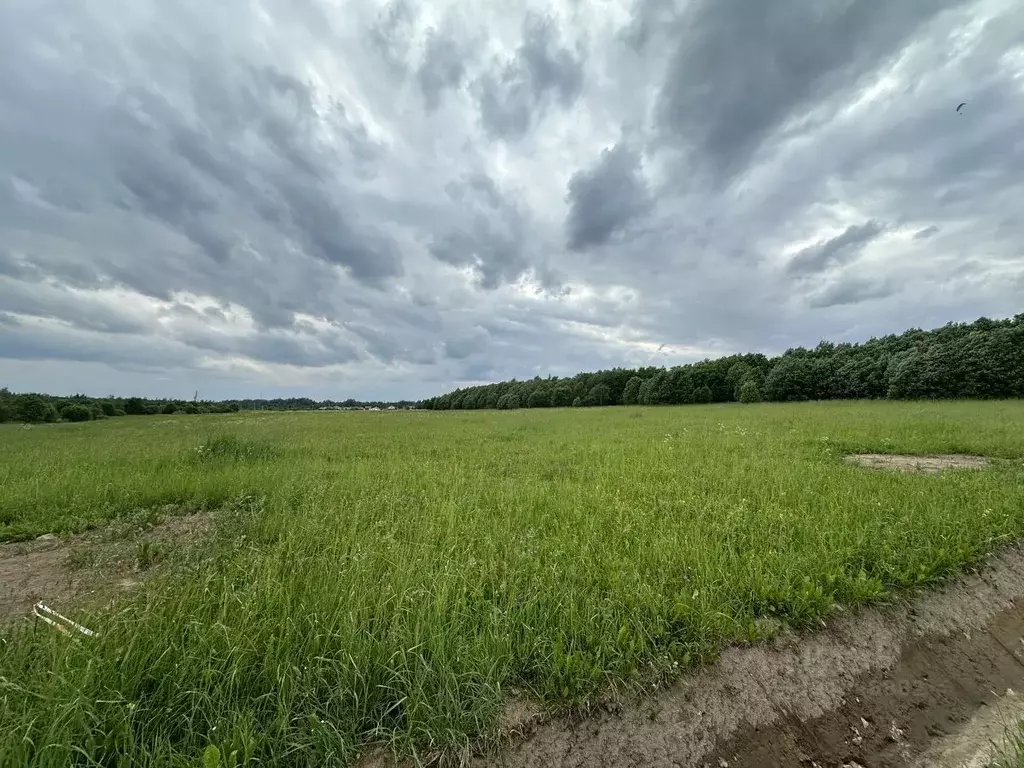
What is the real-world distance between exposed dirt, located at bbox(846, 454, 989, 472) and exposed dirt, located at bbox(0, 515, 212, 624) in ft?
44.7

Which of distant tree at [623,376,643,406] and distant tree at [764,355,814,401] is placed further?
distant tree at [623,376,643,406]

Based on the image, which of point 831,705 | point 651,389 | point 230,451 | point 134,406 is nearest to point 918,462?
point 831,705

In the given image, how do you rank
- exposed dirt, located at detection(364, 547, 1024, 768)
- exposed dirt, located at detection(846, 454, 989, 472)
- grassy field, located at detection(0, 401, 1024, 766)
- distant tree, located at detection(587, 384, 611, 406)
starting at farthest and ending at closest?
1. distant tree, located at detection(587, 384, 611, 406)
2. exposed dirt, located at detection(846, 454, 989, 472)
3. exposed dirt, located at detection(364, 547, 1024, 768)
4. grassy field, located at detection(0, 401, 1024, 766)

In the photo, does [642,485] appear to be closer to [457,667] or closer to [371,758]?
[457,667]

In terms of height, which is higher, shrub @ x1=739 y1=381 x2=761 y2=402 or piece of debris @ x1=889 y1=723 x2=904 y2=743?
shrub @ x1=739 y1=381 x2=761 y2=402

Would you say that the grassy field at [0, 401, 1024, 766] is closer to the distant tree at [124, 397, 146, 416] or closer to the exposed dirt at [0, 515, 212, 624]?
the exposed dirt at [0, 515, 212, 624]

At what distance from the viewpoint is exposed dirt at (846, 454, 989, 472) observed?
1027 cm

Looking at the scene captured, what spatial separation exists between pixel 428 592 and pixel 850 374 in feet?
202

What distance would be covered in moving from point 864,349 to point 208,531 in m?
71.2

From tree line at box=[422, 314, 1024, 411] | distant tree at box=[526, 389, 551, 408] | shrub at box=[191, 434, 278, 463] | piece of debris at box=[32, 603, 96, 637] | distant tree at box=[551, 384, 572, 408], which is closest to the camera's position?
piece of debris at box=[32, 603, 96, 637]

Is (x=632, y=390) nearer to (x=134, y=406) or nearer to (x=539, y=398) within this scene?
A: (x=539, y=398)

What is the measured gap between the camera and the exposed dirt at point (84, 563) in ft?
14.5

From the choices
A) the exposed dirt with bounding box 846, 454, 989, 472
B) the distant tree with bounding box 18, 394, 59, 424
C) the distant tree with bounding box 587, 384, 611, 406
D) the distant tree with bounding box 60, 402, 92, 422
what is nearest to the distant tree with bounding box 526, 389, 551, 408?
the distant tree with bounding box 587, 384, 611, 406

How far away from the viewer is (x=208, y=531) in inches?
257
